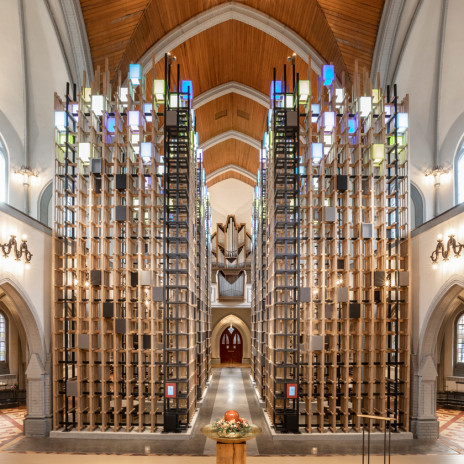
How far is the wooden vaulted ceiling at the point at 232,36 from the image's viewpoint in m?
14.6

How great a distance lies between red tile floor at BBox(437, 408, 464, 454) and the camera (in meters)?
10.0

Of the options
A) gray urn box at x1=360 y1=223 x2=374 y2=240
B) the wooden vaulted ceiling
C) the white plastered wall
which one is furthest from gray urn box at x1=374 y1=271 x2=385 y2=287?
the white plastered wall

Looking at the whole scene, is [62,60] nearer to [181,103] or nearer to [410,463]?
[181,103]

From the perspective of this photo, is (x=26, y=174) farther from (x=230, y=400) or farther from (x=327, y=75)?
(x=230, y=400)

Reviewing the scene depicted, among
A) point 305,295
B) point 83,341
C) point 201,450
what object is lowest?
point 201,450

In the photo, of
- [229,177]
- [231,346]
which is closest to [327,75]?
[229,177]

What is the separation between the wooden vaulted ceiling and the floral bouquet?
38.6ft

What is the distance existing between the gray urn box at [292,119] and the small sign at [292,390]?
5346mm

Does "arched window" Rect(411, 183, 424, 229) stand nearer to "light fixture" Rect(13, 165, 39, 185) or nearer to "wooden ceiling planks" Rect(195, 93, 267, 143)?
"wooden ceiling planks" Rect(195, 93, 267, 143)

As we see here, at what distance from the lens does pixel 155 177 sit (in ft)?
35.0

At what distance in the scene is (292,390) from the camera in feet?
33.4

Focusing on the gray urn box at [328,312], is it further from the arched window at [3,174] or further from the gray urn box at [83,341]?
the arched window at [3,174]

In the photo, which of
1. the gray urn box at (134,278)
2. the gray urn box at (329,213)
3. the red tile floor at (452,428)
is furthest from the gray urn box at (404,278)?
the gray urn box at (134,278)

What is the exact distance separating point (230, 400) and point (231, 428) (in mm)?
8058
